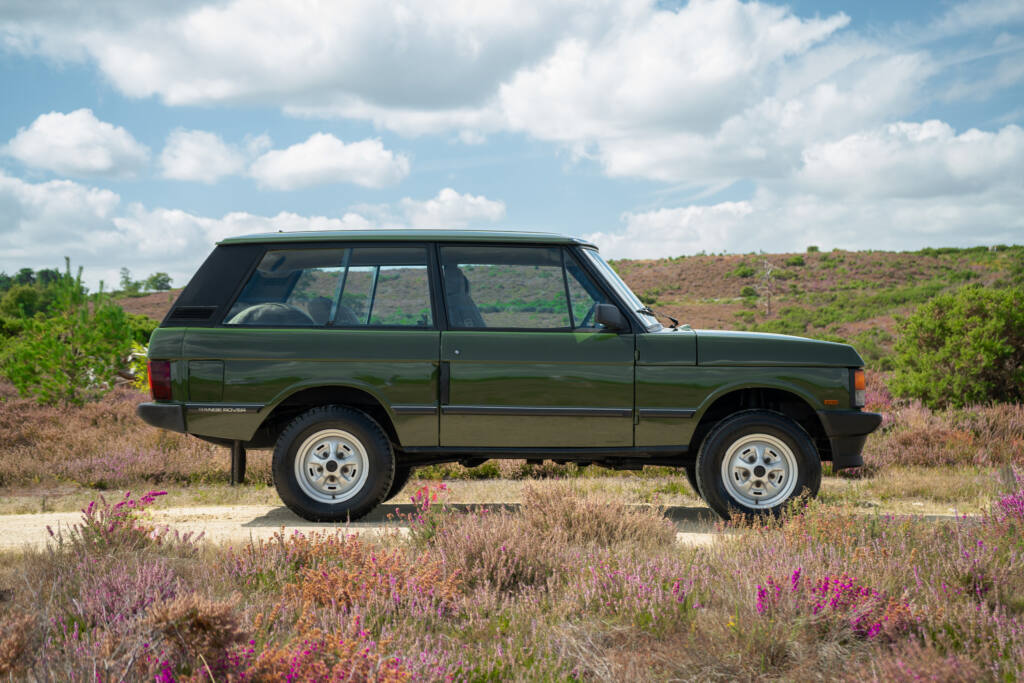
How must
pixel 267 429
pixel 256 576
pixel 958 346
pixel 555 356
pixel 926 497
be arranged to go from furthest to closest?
1. pixel 958 346
2. pixel 926 497
3. pixel 267 429
4. pixel 555 356
5. pixel 256 576

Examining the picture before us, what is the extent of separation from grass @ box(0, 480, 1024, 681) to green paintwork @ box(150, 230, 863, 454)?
116cm

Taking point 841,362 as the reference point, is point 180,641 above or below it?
below

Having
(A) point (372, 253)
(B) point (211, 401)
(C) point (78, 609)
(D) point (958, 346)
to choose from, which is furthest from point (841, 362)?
(D) point (958, 346)

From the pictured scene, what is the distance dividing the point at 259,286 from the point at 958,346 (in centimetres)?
1101

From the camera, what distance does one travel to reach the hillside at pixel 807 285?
44.1 meters

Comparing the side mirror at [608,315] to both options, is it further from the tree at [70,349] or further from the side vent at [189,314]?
the tree at [70,349]

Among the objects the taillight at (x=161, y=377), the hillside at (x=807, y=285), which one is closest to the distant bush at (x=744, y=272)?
the hillside at (x=807, y=285)

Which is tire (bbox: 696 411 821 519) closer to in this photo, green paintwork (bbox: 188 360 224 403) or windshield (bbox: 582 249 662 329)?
windshield (bbox: 582 249 662 329)

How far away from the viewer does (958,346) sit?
1278cm

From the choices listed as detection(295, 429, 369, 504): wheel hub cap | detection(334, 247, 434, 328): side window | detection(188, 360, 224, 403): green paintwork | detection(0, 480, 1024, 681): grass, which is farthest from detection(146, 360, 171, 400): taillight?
detection(0, 480, 1024, 681): grass

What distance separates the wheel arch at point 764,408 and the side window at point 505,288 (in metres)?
1.42

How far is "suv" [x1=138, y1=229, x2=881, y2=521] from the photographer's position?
6.30 m

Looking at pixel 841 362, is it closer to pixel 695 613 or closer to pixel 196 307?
pixel 695 613

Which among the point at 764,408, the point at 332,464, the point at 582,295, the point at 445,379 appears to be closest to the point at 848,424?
the point at 764,408
